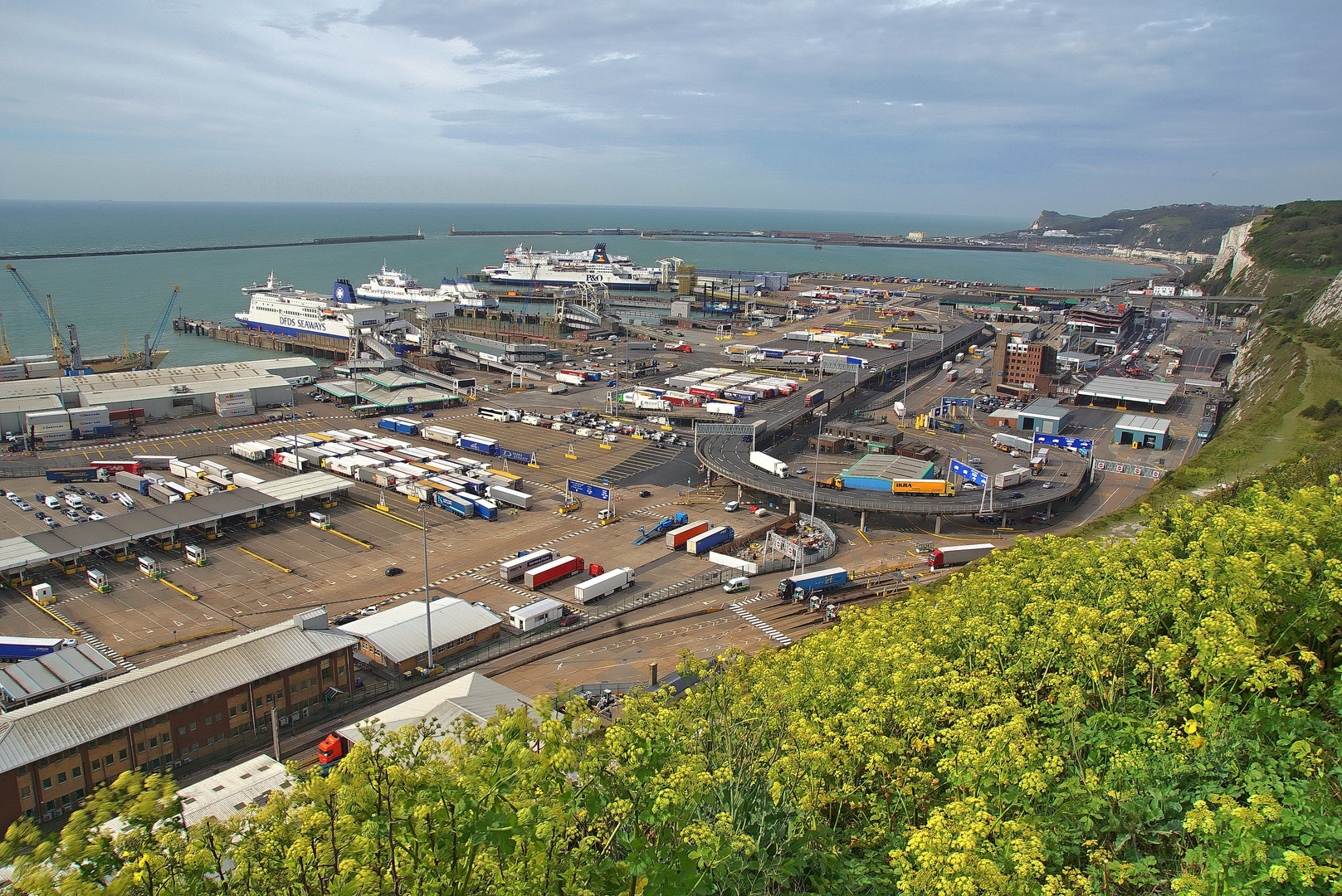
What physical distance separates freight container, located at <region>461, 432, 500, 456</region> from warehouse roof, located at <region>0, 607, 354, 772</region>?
19.7 m

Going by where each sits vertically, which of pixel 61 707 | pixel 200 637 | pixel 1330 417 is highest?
pixel 1330 417

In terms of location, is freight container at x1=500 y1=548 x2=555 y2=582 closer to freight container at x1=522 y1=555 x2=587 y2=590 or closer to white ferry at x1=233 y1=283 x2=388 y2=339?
freight container at x1=522 y1=555 x2=587 y2=590

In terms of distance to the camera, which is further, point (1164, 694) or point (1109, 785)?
point (1164, 694)

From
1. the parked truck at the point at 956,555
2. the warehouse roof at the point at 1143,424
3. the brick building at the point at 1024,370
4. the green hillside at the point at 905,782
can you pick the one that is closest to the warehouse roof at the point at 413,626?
the green hillside at the point at 905,782

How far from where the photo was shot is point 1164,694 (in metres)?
9.55

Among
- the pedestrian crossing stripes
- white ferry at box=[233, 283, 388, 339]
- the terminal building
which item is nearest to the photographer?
the terminal building

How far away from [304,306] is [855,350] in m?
48.7

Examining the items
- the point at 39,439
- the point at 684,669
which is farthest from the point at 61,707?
the point at 39,439

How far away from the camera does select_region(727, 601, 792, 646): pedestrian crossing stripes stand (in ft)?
70.9

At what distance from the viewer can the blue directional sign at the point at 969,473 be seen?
33500 mm

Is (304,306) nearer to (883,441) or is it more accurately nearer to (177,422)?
(177,422)

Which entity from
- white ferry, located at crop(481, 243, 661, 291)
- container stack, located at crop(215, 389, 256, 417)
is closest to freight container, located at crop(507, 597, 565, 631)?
container stack, located at crop(215, 389, 256, 417)

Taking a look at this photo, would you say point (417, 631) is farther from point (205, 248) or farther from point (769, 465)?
point (205, 248)

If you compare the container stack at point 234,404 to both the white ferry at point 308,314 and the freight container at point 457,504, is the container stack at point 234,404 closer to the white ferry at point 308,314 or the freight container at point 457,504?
the white ferry at point 308,314
